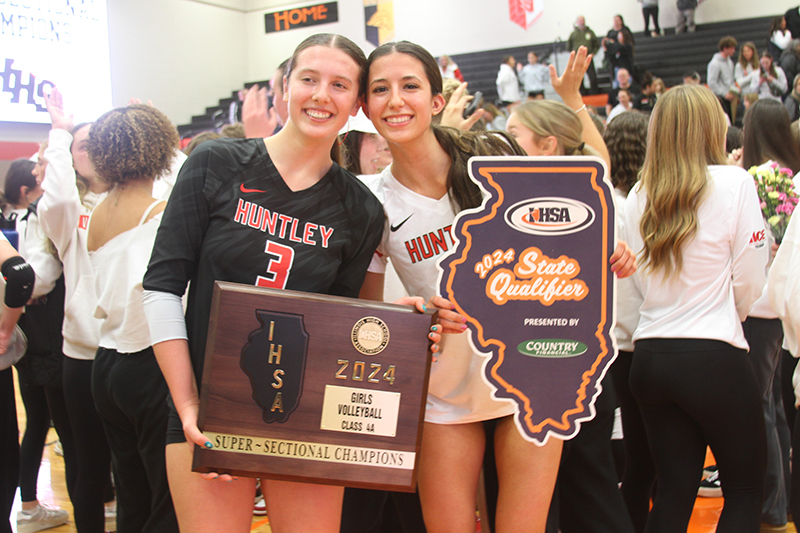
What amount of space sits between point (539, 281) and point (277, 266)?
0.59 metres

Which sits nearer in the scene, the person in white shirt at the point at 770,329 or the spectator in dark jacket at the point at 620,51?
the person in white shirt at the point at 770,329

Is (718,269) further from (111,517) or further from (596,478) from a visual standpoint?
(111,517)

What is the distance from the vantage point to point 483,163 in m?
1.49

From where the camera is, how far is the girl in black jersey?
144 cm

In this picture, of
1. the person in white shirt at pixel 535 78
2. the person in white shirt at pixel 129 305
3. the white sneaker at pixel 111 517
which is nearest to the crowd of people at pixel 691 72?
the person in white shirt at pixel 535 78

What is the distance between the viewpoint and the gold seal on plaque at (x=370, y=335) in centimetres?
139

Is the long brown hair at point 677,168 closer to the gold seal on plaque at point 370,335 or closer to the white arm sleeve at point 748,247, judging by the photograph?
the white arm sleeve at point 748,247

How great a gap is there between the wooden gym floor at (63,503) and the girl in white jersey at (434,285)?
3.96 ft

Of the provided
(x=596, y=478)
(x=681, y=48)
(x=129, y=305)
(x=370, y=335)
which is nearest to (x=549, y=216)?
(x=370, y=335)

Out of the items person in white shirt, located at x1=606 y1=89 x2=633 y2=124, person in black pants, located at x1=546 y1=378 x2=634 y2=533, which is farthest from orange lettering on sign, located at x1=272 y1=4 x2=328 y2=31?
person in black pants, located at x1=546 y1=378 x2=634 y2=533

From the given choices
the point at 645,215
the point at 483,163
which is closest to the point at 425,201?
the point at 483,163

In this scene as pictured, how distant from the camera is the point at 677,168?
80.4 inches

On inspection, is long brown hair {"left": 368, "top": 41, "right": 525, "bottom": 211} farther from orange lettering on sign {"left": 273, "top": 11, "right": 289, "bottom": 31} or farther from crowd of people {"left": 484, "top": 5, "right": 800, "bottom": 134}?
orange lettering on sign {"left": 273, "top": 11, "right": 289, "bottom": 31}

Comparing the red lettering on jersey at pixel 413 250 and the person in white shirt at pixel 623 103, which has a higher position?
the person in white shirt at pixel 623 103
